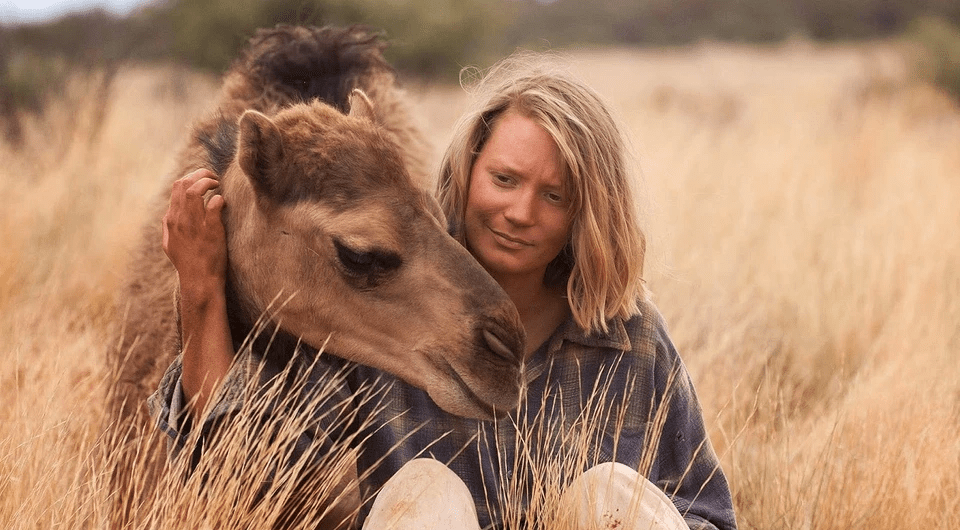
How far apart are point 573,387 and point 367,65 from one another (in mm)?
2624

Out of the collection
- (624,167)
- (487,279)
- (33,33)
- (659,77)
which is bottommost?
(33,33)

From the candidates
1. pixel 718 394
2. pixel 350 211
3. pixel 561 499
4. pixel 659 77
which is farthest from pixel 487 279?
pixel 659 77

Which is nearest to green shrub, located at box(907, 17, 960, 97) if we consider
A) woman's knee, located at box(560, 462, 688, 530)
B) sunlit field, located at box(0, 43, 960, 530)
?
sunlit field, located at box(0, 43, 960, 530)

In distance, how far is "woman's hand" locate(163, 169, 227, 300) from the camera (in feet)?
10.0

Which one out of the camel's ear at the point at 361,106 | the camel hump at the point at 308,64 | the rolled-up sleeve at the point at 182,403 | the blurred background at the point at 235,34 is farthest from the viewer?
the blurred background at the point at 235,34

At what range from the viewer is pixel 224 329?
3064mm

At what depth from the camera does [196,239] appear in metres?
3.08

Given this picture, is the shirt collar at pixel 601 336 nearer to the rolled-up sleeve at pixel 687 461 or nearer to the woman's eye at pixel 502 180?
the rolled-up sleeve at pixel 687 461

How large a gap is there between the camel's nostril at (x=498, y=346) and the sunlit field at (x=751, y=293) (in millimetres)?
870

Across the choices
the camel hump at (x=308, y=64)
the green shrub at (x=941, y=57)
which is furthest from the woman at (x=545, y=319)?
the green shrub at (x=941, y=57)

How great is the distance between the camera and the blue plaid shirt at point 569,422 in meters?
3.19

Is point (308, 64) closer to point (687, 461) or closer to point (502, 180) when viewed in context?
point (502, 180)

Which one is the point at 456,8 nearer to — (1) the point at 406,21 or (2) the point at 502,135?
(1) the point at 406,21

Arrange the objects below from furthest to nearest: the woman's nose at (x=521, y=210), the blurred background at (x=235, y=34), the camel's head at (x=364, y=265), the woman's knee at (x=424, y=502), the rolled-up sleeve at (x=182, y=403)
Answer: the blurred background at (x=235, y=34) → the woman's nose at (x=521, y=210) → the rolled-up sleeve at (x=182, y=403) → the camel's head at (x=364, y=265) → the woman's knee at (x=424, y=502)
